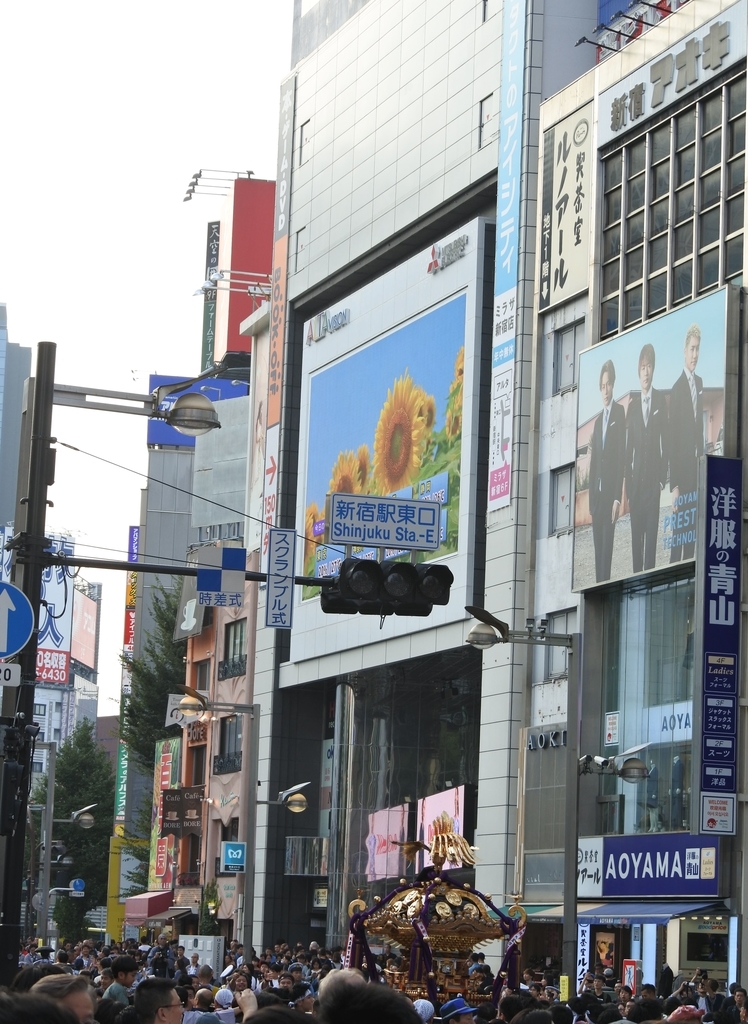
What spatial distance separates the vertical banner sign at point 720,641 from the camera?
3391cm

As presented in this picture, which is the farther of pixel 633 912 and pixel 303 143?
pixel 303 143

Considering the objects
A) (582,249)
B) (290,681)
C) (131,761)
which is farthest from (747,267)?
(131,761)

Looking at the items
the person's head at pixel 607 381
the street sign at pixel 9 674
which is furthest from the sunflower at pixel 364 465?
the street sign at pixel 9 674

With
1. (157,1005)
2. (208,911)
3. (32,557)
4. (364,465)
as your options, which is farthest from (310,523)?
(157,1005)

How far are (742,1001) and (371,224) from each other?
40.4 meters

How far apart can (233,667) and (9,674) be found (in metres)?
53.4

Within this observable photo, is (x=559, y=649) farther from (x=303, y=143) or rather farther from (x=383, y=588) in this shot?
(x=303, y=143)

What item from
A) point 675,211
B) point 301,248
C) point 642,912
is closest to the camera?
point 642,912

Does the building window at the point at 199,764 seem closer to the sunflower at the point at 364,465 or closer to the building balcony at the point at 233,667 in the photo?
the building balcony at the point at 233,667

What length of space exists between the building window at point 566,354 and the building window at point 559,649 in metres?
5.65

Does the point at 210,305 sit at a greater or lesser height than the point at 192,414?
greater

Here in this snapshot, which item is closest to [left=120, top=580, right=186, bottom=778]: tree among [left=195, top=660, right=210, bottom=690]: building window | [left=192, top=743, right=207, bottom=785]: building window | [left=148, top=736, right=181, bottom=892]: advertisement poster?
[left=148, top=736, right=181, bottom=892]: advertisement poster

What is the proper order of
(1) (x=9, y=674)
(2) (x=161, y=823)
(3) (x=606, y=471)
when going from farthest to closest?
(2) (x=161, y=823) < (3) (x=606, y=471) < (1) (x=9, y=674)

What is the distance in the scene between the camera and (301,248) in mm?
64375
